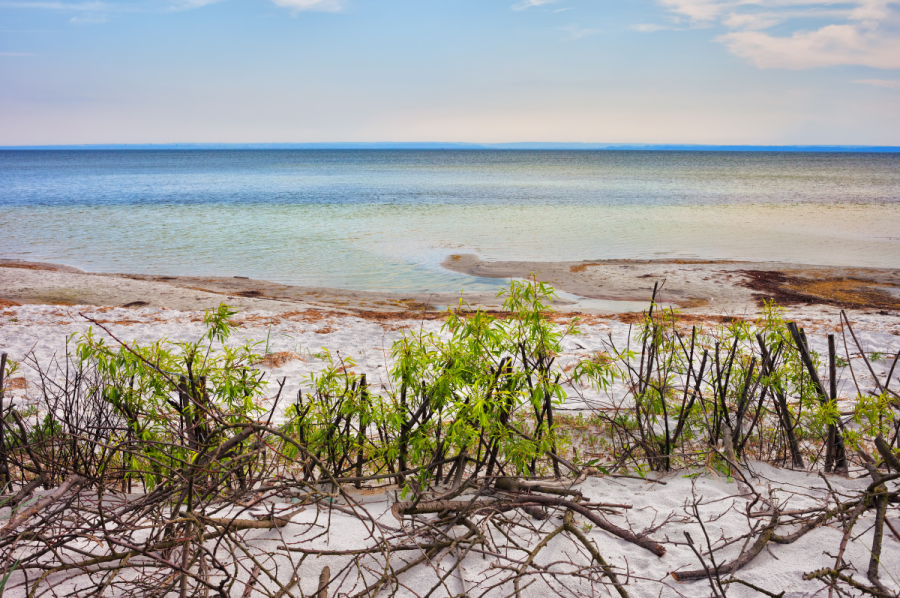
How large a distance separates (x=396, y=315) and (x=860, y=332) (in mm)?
8229

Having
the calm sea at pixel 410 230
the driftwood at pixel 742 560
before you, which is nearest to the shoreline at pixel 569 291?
the calm sea at pixel 410 230

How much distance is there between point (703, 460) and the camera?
4242mm

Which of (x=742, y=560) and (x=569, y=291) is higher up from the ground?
(x=742, y=560)

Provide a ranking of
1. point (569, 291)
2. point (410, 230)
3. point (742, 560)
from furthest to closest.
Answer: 1. point (410, 230)
2. point (569, 291)
3. point (742, 560)

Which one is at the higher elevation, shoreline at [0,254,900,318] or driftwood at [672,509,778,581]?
driftwood at [672,509,778,581]

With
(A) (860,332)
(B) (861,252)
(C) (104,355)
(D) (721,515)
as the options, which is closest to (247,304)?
(C) (104,355)

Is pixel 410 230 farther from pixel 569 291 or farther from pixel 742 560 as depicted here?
pixel 742 560

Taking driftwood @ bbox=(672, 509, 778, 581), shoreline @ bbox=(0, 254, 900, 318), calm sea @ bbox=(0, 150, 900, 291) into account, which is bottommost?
shoreline @ bbox=(0, 254, 900, 318)

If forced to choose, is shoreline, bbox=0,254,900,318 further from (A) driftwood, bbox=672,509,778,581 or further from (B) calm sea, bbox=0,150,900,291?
(A) driftwood, bbox=672,509,778,581

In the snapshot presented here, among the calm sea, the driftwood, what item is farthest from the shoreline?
the driftwood

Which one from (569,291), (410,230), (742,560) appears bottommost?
(569,291)

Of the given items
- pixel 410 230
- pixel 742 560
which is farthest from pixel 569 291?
pixel 410 230

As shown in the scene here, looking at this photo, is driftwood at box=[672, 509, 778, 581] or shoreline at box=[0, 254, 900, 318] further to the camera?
shoreline at box=[0, 254, 900, 318]

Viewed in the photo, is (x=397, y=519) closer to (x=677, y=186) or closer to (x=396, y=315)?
(x=396, y=315)
